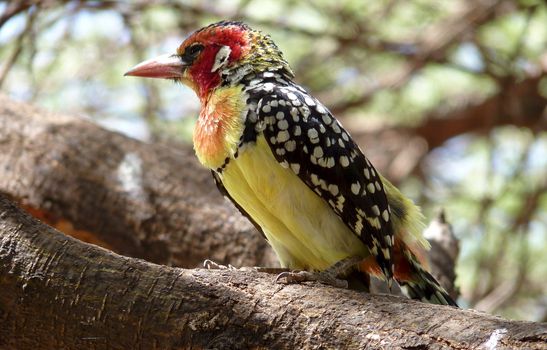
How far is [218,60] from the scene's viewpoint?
353 cm

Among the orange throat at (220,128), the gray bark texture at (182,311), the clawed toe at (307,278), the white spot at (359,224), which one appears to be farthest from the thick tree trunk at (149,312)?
the orange throat at (220,128)

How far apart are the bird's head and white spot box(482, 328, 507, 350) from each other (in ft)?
5.46

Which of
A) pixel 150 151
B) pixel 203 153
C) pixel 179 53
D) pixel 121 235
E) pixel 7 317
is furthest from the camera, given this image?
pixel 150 151

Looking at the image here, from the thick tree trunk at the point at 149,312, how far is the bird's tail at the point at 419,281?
1.03m

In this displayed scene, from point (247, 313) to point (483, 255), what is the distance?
341 cm

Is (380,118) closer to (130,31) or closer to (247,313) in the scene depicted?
(130,31)

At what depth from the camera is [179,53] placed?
12.2 feet

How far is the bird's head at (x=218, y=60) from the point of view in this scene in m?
3.45

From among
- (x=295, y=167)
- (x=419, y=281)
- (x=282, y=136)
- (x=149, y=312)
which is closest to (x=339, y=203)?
(x=295, y=167)

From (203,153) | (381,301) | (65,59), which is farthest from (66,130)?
(381,301)

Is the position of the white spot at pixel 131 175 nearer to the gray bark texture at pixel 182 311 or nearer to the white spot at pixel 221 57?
the white spot at pixel 221 57

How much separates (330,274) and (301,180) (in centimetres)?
39

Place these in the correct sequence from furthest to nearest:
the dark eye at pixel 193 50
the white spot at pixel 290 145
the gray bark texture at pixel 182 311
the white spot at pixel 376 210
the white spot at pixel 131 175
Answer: the white spot at pixel 131 175
the dark eye at pixel 193 50
the white spot at pixel 376 210
the white spot at pixel 290 145
the gray bark texture at pixel 182 311

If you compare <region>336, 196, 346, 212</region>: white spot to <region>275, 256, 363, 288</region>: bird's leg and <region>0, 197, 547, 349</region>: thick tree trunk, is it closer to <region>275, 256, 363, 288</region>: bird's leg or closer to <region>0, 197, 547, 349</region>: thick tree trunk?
<region>275, 256, 363, 288</region>: bird's leg
